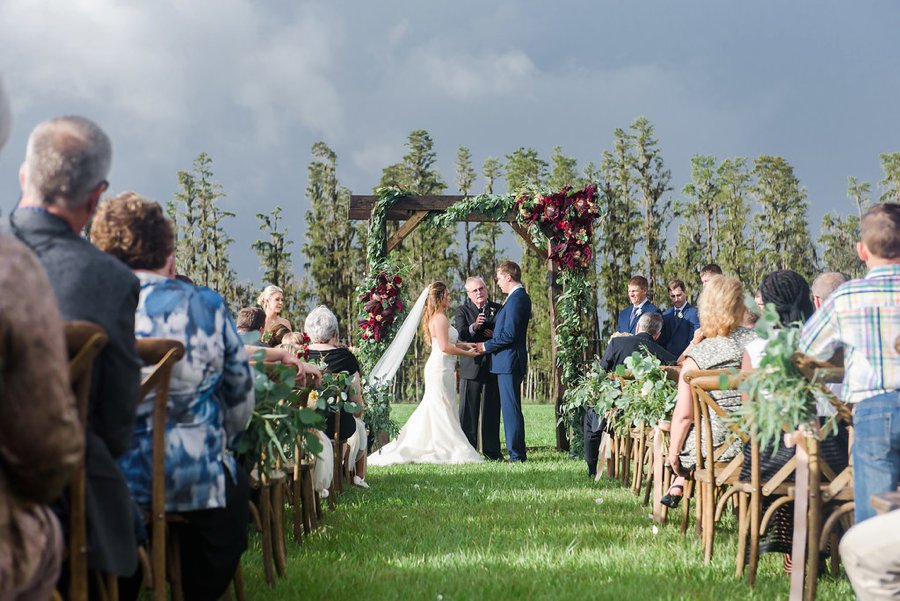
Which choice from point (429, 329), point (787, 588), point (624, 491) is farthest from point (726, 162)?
point (787, 588)

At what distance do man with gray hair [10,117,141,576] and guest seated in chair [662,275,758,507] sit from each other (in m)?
3.54

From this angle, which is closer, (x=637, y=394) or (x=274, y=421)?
(x=274, y=421)

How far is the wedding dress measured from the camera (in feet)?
37.1

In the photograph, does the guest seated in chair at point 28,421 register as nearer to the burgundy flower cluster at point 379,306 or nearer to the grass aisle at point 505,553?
the grass aisle at point 505,553

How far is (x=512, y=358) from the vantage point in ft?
36.3

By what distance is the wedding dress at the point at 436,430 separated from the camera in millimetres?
11320

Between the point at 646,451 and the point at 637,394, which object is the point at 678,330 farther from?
the point at 637,394

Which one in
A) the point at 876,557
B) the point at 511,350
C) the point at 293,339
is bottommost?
the point at 876,557

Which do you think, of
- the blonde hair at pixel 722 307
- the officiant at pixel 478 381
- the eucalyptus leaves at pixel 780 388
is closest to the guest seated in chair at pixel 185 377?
the eucalyptus leaves at pixel 780 388

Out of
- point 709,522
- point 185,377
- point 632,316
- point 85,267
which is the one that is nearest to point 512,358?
point 632,316

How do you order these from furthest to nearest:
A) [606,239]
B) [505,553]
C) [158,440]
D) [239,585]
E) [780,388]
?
[606,239]
[505,553]
[239,585]
[780,388]
[158,440]

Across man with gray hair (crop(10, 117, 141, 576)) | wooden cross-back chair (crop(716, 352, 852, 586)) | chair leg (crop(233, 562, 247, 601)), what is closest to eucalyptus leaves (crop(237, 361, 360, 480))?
chair leg (crop(233, 562, 247, 601))

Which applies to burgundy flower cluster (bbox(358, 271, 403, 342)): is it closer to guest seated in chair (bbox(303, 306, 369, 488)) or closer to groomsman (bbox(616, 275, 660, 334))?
groomsman (bbox(616, 275, 660, 334))

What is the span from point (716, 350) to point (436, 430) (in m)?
6.43
